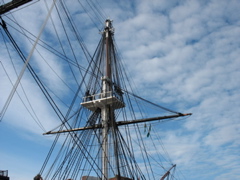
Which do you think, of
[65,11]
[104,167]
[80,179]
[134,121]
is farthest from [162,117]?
[65,11]

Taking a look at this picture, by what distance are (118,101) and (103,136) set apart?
344cm

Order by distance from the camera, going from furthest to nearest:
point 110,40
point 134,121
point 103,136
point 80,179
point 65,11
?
point 110,40 < point 134,121 < point 103,136 < point 80,179 < point 65,11

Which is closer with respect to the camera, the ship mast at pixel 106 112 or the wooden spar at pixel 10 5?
the wooden spar at pixel 10 5

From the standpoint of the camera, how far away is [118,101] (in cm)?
2433

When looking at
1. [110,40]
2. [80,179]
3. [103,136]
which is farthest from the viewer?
[110,40]

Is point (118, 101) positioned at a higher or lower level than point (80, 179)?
higher

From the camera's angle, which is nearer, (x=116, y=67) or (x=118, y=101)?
(x=118, y=101)

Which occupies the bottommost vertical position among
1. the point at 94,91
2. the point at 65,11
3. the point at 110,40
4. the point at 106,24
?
the point at 65,11

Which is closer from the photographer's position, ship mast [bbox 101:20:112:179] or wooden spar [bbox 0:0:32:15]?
wooden spar [bbox 0:0:32:15]

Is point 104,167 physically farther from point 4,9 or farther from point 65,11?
point 4,9

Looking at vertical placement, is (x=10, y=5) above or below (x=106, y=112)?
below

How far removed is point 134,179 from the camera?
69.3 ft

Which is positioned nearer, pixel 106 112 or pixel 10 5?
pixel 10 5

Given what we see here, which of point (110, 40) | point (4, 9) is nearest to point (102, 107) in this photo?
point (110, 40)
